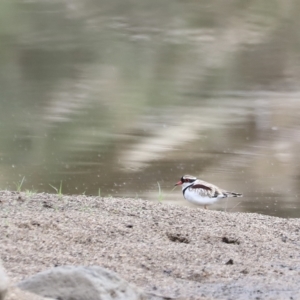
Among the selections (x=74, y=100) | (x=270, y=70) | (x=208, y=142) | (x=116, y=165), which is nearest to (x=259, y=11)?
(x=270, y=70)

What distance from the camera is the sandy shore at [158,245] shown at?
322 centimetres

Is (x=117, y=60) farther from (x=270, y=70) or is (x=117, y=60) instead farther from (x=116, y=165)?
(x=116, y=165)

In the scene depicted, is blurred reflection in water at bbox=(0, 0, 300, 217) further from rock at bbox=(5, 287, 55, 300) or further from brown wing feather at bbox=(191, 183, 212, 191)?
rock at bbox=(5, 287, 55, 300)

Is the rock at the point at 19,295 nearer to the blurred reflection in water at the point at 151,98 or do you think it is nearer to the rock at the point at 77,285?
the rock at the point at 77,285

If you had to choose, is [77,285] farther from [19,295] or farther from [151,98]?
[151,98]

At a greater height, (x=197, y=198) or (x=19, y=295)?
(x=19, y=295)

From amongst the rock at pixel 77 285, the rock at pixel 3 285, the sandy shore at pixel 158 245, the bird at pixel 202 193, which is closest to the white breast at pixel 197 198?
the bird at pixel 202 193

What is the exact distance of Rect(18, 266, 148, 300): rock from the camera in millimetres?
2588

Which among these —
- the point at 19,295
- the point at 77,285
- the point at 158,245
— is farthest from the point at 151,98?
the point at 19,295

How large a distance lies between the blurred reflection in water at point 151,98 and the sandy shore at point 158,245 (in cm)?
155

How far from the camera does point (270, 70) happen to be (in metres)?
10.5

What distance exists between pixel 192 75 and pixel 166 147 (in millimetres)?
3163

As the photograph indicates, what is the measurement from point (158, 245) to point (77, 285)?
1125 millimetres

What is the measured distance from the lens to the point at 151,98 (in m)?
8.95
